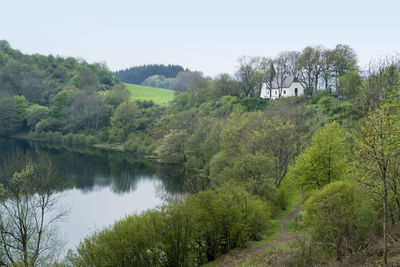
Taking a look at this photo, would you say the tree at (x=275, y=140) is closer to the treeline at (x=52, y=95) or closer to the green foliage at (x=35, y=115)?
the treeline at (x=52, y=95)

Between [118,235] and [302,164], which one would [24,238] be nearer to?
[118,235]

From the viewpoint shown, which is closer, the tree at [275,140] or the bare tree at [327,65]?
the tree at [275,140]

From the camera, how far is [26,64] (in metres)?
113

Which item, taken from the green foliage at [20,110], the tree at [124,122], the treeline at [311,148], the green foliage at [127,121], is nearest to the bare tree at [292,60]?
the treeline at [311,148]

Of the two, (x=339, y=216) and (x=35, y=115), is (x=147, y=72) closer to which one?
(x=35, y=115)

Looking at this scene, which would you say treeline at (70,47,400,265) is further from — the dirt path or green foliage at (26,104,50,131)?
green foliage at (26,104,50,131)

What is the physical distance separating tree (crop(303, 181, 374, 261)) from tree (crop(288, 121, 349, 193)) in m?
7.07

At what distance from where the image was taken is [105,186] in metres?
44.5

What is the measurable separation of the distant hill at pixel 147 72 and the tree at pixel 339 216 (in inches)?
6634

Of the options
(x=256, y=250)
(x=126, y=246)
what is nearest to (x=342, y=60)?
(x=256, y=250)

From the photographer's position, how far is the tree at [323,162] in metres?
26.2

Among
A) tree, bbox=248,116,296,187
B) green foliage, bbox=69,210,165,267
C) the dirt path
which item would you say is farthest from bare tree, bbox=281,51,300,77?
green foliage, bbox=69,210,165,267

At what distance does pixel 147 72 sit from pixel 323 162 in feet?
550

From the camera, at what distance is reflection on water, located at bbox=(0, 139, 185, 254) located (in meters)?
32.2
